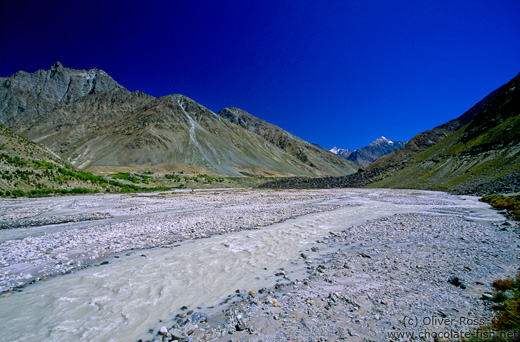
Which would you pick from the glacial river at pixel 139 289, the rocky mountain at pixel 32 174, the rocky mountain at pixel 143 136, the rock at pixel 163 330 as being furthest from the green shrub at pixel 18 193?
the rocky mountain at pixel 143 136

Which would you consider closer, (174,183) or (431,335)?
(431,335)

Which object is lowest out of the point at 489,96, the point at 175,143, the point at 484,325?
the point at 484,325

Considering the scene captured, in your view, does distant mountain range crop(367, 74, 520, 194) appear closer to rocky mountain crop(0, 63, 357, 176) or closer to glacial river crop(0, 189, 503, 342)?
glacial river crop(0, 189, 503, 342)

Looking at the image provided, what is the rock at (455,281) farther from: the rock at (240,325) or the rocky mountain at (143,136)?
the rocky mountain at (143,136)

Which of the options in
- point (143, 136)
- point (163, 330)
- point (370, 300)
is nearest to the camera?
point (163, 330)

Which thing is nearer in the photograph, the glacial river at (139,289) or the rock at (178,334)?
the rock at (178,334)

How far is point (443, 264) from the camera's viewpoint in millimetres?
7430

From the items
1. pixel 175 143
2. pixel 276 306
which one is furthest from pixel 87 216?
pixel 175 143

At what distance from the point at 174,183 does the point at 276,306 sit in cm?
7754

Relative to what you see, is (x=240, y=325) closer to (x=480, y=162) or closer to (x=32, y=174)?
(x=32, y=174)

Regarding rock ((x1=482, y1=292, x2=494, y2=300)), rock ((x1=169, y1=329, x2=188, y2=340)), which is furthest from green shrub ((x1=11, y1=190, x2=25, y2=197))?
rock ((x1=482, y1=292, x2=494, y2=300))

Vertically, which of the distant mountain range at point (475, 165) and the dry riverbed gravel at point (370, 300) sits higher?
the distant mountain range at point (475, 165)

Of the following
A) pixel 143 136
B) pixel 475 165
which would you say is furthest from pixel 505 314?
pixel 143 136

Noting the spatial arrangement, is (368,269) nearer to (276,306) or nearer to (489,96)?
(276,306)
